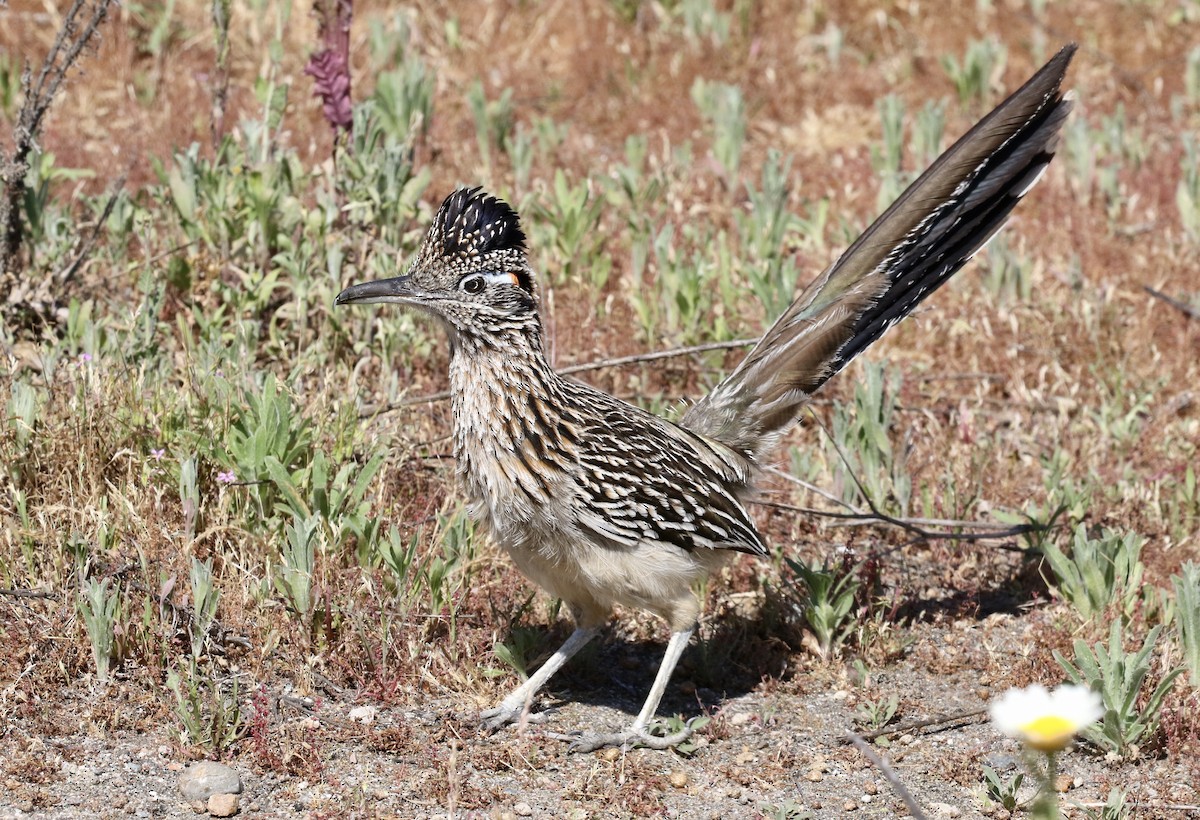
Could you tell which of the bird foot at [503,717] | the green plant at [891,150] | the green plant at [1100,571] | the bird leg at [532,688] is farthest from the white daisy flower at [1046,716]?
the green plant at [891,150]

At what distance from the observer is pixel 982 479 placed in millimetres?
7020

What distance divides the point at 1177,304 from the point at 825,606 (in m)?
3.42

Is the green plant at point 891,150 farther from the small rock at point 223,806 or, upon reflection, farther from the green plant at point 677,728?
the small rock at point 223,806

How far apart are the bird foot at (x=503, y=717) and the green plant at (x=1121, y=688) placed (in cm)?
198

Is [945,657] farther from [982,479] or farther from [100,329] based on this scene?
[100,329]

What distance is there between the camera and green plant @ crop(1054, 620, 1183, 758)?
16.8 feet

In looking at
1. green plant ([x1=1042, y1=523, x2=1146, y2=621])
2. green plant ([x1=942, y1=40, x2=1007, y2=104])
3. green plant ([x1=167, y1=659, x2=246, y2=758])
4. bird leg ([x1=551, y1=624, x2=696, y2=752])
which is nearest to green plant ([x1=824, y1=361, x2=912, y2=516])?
green plant ([x1=1042, y1=523, x2=1146, y2=621])

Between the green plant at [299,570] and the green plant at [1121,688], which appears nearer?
the green plant at [1121,688]

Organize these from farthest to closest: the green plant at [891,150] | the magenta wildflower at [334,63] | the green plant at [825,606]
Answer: the green plant at [891,150], the magenta wildflower at [334,63], the green plant at [825,606]

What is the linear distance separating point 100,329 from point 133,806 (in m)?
2.95

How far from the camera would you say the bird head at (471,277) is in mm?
5160

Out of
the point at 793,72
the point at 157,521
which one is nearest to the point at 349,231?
the point at 157,521

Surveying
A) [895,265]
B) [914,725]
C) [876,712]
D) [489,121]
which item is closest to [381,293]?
[895,265]

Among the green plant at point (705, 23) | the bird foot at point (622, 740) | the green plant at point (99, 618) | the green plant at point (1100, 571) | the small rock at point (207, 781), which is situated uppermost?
the green plant at point (705, 23)
